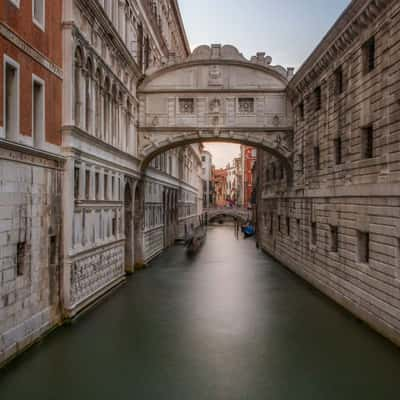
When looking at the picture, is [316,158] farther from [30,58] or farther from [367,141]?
[30,58]

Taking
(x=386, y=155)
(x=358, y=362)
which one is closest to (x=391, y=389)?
(x=358, y=362)

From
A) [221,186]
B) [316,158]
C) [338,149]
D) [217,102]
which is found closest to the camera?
[338,149]

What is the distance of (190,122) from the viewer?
20.8 m

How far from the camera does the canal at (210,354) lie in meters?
8.26

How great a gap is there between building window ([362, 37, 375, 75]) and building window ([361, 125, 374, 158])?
1.62 m

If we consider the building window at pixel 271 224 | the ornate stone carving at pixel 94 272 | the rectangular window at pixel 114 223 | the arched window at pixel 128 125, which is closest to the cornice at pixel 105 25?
the arched window at pixel 128 125

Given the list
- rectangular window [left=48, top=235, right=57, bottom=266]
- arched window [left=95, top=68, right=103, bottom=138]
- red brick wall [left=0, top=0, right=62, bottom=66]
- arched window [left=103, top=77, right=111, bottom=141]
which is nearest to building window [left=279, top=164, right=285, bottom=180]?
arched window [left=103, top=77, right=111, bottom=141]

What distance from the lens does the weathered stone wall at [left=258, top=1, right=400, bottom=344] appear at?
35.8 feet

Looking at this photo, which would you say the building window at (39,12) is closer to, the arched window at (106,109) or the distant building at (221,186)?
the arched window at (106,109)

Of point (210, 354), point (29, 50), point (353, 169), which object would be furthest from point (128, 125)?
point (210, 354)

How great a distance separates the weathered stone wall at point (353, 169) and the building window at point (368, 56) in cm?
7

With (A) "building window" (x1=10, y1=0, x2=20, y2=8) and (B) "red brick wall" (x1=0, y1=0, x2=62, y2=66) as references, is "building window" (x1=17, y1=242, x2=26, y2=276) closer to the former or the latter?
(B) "red brick wall" (x1=0, y1=0, x2=62, y2=66)

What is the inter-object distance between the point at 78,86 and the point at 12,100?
385 cm

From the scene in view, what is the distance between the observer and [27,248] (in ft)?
33.4
